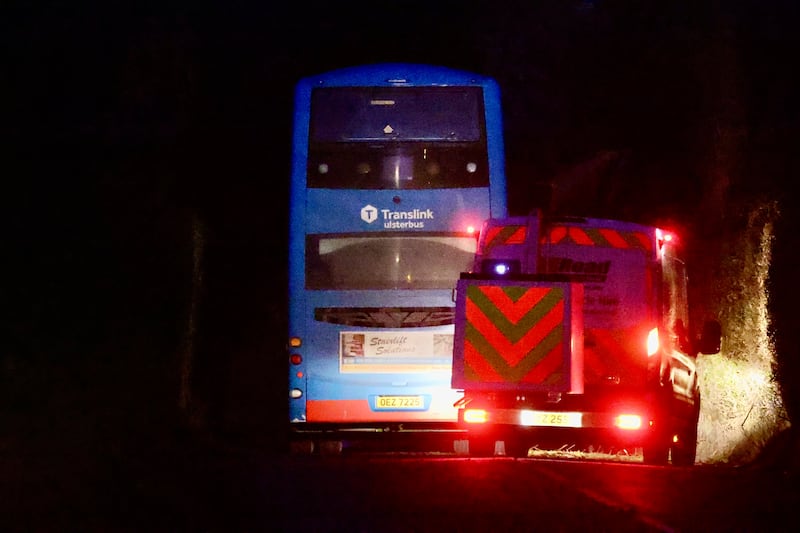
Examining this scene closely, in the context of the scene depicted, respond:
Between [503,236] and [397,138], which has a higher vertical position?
[397,138]

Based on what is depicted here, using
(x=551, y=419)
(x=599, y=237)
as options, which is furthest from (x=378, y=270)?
(x=551, y=419)

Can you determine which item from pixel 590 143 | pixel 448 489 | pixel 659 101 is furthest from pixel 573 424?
pixel 590 143

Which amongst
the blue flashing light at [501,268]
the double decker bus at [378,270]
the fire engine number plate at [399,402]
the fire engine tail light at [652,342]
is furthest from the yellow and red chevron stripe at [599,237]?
the fire engine number plate at [399,402]

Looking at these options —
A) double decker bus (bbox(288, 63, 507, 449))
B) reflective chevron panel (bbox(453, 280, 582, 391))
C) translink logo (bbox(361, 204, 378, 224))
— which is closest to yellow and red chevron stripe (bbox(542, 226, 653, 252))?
reflective chevron panel (bbox(453, 280, 582, 391))

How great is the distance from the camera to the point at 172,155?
19.9 meters

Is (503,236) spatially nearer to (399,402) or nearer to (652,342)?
(652,342)

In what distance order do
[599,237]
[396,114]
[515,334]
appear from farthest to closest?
1. [396,114]
2. [599,237]
3. [515,334]

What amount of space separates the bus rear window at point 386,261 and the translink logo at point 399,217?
13 cm

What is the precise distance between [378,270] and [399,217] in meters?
0.63

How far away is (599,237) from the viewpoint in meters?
12.4

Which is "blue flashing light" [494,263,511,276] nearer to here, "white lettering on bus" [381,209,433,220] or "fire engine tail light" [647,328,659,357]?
"fire engine tail light" [647,328,659,357]

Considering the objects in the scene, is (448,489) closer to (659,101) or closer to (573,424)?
(573,424)

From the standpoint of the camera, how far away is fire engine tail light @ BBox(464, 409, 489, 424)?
1223cm

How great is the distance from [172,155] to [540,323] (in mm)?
10062
